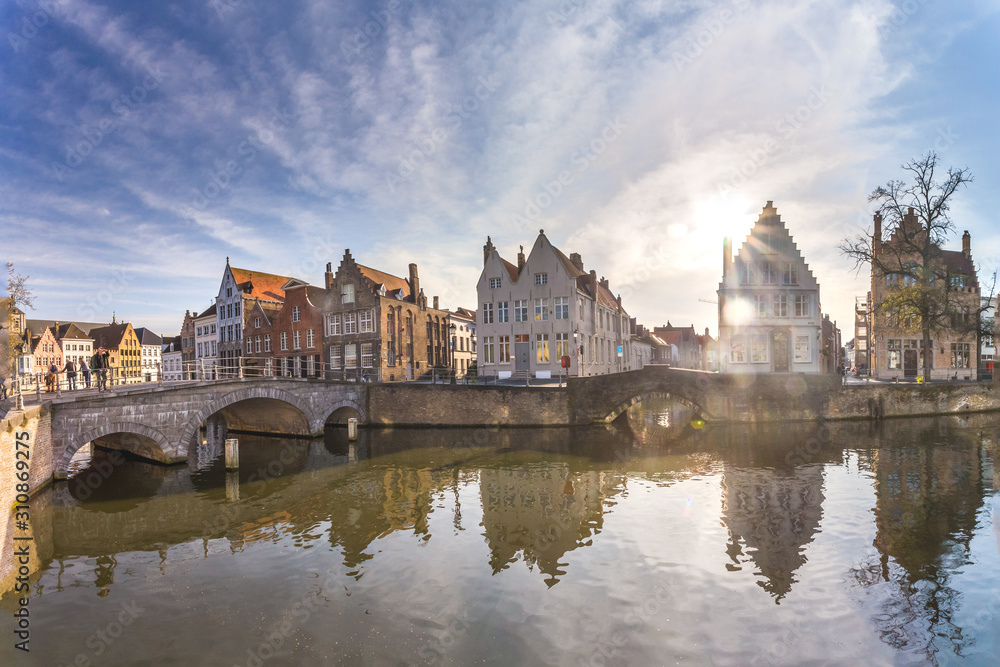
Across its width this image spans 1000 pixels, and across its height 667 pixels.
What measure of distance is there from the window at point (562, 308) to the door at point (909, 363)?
30842mm

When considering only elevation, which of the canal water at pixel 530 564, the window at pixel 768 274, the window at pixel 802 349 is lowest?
the canal water at pixel 530 564

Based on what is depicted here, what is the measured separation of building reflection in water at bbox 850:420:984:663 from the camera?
8344 millimetres

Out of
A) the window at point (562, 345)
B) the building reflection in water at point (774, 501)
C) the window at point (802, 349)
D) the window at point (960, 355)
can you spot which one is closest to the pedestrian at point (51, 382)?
the building reflection in water at point (774, 501)

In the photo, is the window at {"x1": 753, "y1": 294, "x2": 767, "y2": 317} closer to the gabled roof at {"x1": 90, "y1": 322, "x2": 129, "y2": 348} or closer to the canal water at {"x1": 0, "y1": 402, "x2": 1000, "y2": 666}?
the canal water at {"x1": 0, "y1": 402, "x2": 1000, "y2": 666}

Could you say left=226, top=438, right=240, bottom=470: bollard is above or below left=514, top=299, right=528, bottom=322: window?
below

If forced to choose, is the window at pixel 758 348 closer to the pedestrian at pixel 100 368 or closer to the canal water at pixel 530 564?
the canal water at pixel 530 564

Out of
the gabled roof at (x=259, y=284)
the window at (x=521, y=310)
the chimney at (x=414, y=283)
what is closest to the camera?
the window at (x=521, y=310)

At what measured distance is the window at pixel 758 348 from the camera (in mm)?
38253

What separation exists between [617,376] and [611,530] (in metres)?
20.0

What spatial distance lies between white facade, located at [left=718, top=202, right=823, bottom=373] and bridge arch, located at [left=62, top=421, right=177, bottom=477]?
3608cm

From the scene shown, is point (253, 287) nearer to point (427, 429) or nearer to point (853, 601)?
point (427, 429)

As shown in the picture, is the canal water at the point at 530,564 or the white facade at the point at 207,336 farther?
the white facade at the point at 207,336

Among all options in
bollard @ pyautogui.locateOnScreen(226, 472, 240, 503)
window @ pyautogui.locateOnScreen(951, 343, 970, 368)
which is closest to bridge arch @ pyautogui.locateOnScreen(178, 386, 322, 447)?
bollard @ pyautogui.locateOnScreen(226, 472, 240, 503)

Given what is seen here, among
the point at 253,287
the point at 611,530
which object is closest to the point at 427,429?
the point at 611,530
